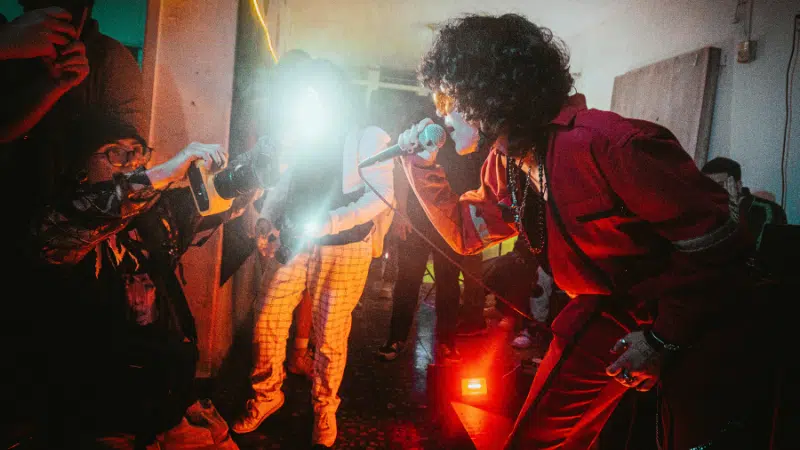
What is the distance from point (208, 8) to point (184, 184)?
1685mm

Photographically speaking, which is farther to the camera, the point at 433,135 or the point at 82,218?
the point at 433,135

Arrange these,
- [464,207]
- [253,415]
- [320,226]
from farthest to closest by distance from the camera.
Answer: [253,415] → [320,226] → [464,207]

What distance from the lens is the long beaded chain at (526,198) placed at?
1.84 m

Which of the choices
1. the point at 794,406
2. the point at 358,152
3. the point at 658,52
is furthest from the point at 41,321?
the point at 658,52

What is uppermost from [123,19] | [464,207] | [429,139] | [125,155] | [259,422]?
[123,19]

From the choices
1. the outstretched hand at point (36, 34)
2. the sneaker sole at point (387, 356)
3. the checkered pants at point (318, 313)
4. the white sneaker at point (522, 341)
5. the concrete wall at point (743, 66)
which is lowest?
the white sneaker at point (522, 341)

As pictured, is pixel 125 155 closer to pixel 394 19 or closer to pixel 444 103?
pixel 444 103

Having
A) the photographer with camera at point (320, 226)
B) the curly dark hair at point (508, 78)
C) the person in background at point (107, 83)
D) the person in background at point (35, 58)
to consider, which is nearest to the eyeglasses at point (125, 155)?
the person in background at point (107, 83)

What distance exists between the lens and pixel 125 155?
5.50 ft

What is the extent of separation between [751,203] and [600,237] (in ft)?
12.7

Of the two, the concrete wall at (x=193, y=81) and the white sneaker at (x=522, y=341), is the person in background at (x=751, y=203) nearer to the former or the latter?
the white sneaker at (x=522, y=341)

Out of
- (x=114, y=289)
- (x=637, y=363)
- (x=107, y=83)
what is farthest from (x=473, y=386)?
(x=107, y=83)

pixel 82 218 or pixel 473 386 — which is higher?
pixel 82 218

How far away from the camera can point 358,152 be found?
2771mm
